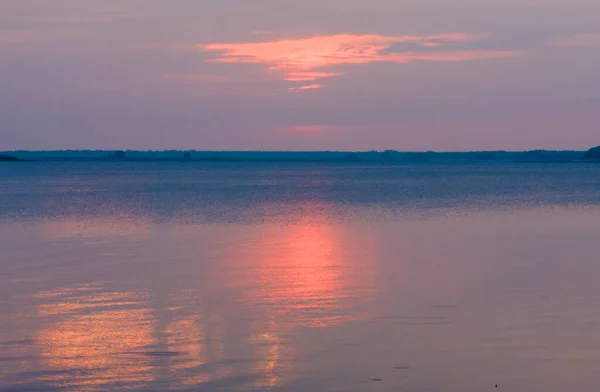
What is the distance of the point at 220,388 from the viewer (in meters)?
9.17

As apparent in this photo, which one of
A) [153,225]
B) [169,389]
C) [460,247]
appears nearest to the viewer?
[169,389]

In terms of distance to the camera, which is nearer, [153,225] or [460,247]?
[460,247]

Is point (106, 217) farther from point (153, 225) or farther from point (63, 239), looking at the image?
point (63, 239)

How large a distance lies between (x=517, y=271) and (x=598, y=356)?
7.41 metres

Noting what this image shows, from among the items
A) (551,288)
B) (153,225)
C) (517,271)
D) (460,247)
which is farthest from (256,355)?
(153,225)

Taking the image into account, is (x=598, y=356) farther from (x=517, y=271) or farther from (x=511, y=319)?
(x=517, y=271)

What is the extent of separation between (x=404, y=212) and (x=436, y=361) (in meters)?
27.0

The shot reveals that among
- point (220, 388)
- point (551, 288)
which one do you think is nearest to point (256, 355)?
point (220, 388)

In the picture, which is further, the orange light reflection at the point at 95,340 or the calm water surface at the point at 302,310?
the calm water surface at the point at 302,310

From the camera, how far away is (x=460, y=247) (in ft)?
73.8

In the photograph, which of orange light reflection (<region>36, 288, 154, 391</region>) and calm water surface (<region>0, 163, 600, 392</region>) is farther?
calm water surface (<region>0, 163, 600, 392</region>)

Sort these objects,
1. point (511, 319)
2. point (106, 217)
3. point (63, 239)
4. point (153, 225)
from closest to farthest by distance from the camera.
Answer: point (511, 319)
point (63, 239)
point (153, 225)
point (106, 217)

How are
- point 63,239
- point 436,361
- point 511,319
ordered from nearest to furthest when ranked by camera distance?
point 436,361 < point 511,319 < point 63,239

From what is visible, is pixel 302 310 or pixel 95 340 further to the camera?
pixel 302 310
